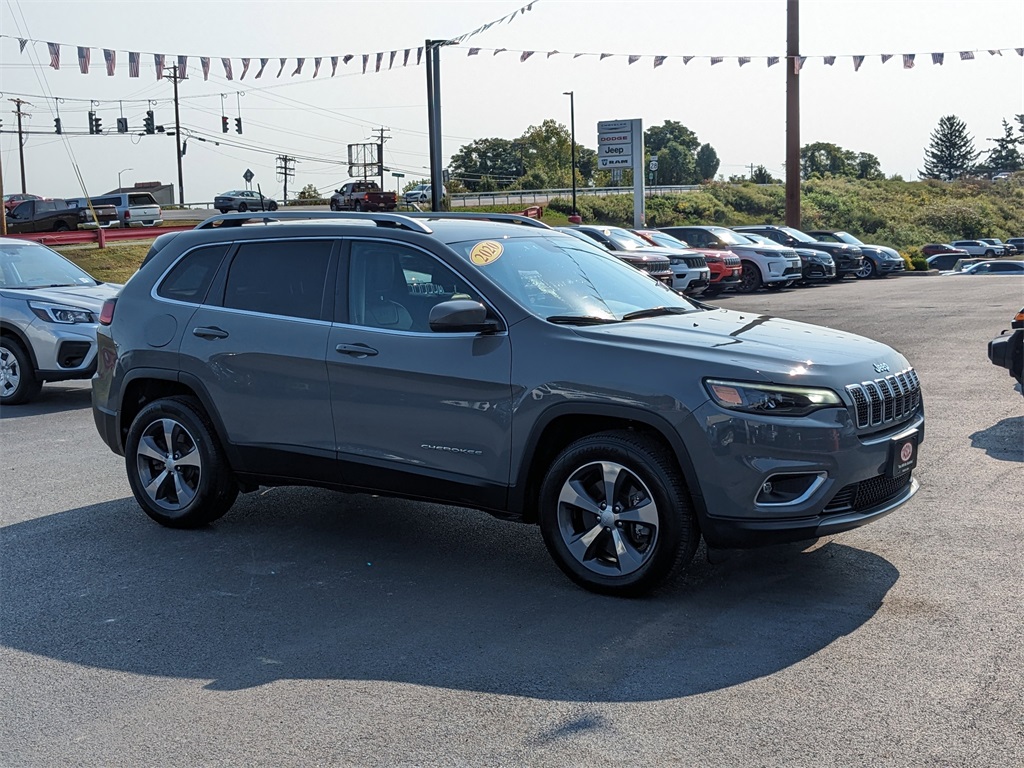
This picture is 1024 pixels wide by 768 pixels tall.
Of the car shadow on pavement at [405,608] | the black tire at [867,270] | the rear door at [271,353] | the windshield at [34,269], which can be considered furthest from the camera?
the black tire at [867,270]

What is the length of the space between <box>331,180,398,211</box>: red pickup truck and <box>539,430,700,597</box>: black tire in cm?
4553

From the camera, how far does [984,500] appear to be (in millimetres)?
6957

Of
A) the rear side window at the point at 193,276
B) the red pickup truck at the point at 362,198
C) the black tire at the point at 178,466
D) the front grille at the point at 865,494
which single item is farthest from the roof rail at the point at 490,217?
the red pickup truck at the point at 362,198

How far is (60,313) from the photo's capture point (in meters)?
11.6

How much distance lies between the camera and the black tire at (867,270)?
115 feet

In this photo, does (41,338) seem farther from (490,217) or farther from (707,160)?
(707,160)

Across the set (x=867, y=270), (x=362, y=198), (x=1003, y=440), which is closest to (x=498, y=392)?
(x=1003, y=440)

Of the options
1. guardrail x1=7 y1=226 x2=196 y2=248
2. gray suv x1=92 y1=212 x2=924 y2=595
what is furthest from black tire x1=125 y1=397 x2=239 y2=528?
guardrail x1=7 y1=226 x2=196 y2=248

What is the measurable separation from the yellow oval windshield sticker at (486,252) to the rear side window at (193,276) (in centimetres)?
168

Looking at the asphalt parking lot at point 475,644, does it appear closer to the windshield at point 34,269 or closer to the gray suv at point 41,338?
the gray suv at point 41,338

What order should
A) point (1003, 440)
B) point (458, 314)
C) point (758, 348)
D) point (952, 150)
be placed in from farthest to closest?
point (952, 150) → point (1003, 440) → point (458, 314) → point (758, 348)

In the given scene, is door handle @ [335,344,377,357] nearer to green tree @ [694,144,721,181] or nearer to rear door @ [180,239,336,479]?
rear door @ [180,239,336,479]

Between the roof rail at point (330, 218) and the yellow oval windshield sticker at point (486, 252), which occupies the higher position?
the roof rail at point (330, 218)

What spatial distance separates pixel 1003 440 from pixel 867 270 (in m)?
27.6
